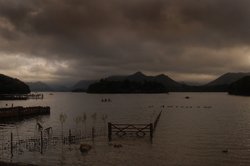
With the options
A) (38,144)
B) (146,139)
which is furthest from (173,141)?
(38,144)

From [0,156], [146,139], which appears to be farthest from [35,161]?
[146,139]

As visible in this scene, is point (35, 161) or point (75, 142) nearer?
point (35, 161)

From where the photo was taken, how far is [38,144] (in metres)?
63.0

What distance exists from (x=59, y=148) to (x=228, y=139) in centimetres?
3406

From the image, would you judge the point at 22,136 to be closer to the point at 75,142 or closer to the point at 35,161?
the point at 75,142

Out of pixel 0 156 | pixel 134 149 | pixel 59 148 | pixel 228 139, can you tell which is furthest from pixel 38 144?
pixel 228 139

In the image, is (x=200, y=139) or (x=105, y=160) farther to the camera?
(x=200, y=139)

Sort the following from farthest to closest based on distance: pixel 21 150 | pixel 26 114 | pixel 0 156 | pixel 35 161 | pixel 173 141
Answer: pixel 26 114
pixel 173 141
pixel 21 150
pixel 0 156
pixel 35 161

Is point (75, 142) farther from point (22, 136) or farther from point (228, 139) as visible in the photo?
point (228, 139)

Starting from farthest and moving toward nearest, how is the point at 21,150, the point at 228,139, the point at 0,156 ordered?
the point at 228,139 → the point at 21,150 → the point at 0,156

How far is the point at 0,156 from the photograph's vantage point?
53781 millimetres

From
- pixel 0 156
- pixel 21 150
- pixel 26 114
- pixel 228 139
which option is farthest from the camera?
pixel 26 114

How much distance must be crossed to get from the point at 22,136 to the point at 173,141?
3194cm

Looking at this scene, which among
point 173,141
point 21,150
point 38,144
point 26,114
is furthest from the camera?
point 26,114
